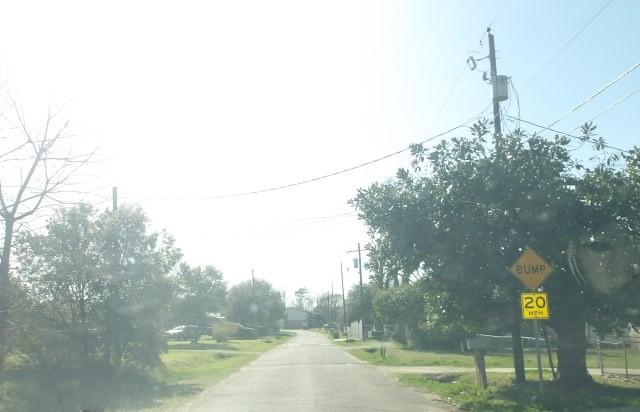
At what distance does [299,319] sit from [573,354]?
161335 mm

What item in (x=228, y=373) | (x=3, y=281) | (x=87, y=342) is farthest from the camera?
(x=228, y=373)

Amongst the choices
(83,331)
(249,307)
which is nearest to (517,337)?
(83,331)

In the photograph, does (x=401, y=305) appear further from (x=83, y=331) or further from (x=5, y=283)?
(x=5, y=283)

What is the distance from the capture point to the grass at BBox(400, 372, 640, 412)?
13.8m

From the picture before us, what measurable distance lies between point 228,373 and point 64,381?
Answer: 9056 millimetres

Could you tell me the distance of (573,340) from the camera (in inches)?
641

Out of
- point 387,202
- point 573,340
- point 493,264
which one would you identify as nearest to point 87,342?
point 387,202

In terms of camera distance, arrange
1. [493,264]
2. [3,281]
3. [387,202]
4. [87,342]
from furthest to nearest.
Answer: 1. [87,342]
2. [387,202]
3. [493,264]
4. [3,281]

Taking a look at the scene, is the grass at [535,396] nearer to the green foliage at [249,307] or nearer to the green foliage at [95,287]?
the green foliage at [95,287]

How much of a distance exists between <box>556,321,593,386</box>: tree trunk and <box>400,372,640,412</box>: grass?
0.99 ft

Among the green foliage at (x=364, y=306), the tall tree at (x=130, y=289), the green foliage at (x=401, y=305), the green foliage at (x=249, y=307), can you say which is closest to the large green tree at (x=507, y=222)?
the tall tree at (x=130, y=289)

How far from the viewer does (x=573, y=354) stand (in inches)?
640

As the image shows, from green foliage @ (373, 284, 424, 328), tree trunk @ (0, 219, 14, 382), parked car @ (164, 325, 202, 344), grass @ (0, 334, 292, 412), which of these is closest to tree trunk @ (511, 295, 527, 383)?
grass @ (0, 334, 292, 412)

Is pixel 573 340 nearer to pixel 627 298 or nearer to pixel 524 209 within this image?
pixel 627 298
